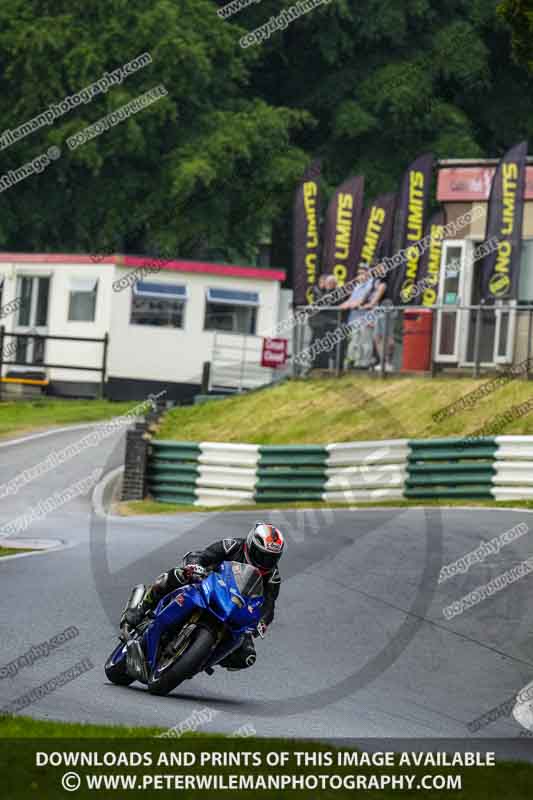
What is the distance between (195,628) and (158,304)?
1128 inches

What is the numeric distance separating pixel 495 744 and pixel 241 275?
98.5 ft

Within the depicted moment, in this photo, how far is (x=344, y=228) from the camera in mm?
31219

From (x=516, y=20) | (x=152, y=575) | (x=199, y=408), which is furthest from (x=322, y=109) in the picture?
(x=152, y=575)

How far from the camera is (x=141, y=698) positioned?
408 inches

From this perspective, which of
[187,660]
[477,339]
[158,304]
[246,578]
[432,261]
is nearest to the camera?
[187,660]

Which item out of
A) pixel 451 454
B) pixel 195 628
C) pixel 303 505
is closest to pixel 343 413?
pixel 303 505

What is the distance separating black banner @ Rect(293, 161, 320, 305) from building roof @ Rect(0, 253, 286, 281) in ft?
22.3

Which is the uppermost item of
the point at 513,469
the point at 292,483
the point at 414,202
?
the point at 414,202

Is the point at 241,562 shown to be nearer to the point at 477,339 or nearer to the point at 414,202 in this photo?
the point at 477,339

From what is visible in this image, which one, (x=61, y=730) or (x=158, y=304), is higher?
(x=158, y=304)

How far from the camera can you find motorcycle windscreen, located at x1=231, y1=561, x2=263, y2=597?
10.5 m

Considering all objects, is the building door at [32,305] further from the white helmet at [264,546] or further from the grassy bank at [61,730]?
the grassy bank at [61,730]

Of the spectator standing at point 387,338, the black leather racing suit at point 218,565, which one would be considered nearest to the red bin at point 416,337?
the spectator standing at point 387,338

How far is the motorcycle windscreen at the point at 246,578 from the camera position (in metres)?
10.5
